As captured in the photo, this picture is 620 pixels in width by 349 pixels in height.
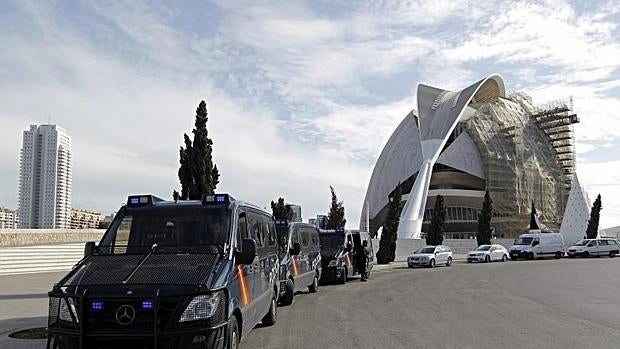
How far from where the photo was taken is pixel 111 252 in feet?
24.3

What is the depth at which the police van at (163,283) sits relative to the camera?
6.14m

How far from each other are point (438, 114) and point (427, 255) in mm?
43406

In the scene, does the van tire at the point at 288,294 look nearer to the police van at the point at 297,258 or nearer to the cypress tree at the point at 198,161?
the police van at the point at 297,258

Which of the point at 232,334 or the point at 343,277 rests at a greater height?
the point at 232,334

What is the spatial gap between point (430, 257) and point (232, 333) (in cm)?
3139

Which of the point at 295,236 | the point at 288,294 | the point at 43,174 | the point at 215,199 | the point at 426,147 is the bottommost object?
the point at 288,294

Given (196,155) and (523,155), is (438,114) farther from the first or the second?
(196,155)

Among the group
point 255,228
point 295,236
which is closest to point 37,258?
point 295,236

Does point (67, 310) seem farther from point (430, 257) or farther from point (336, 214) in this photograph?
point (336, 214)

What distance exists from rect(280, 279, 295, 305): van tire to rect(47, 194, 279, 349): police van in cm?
614

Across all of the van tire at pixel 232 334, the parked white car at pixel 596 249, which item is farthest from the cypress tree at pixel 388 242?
the van tire at pixel 232 334

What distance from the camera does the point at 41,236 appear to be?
100 feet

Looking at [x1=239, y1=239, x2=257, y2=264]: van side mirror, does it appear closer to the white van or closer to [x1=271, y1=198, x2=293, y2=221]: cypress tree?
[x1=271, y1=198, x2=293, y2=221]: cypress tree

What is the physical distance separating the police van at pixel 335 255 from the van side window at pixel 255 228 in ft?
42.9
